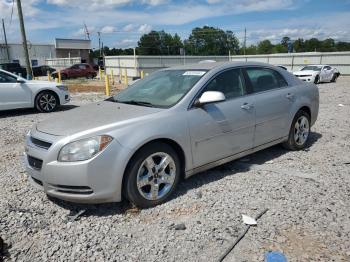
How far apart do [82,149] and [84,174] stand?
0.24m

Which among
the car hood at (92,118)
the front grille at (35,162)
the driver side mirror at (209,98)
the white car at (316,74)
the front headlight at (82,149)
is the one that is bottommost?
the white car at (316,74)

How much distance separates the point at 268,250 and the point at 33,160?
2.52m

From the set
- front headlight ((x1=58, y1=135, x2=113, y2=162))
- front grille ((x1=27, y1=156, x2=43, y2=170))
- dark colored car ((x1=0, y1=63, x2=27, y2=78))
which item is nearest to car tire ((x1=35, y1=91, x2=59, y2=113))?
front grille ((x1=27, y1=156, x2=43, y2=170))

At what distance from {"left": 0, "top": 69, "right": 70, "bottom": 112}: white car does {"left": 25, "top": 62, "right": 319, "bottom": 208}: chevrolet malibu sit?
6.49 metres

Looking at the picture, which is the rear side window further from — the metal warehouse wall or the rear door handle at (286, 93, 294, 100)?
the metal warehouse wall

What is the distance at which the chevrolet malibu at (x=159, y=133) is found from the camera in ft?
11.5

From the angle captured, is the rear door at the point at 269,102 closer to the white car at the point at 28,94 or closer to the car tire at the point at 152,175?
the car tire at the point at 152,175

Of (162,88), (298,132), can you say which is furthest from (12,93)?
(298,132)

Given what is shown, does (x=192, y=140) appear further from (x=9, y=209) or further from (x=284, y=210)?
Answer: (x=9, y=209)

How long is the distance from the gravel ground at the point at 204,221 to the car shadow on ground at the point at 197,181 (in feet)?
0.04

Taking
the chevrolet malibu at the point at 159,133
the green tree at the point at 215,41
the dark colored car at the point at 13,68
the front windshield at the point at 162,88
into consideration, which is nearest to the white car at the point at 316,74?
the chevrolet malibu at the point at 159,133

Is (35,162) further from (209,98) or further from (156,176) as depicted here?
(209,98)

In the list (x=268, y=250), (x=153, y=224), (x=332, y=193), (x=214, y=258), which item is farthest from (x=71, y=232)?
(x=332, y=193)

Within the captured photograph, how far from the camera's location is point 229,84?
474cm
